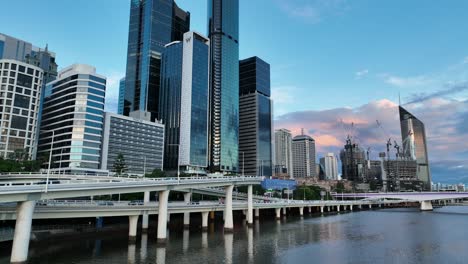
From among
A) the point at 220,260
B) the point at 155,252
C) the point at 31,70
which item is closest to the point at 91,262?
the point at 155,252

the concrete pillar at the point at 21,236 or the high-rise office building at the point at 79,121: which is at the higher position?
the high-rise office building at the point at 79,121

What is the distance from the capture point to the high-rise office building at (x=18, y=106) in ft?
576

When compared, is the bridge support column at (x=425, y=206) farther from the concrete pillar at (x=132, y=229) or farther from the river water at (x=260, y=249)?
the concrete pillar at (x=132, y=229)

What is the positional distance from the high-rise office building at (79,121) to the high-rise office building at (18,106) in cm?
1669

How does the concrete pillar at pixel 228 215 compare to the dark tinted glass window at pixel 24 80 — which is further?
the dark tinted glass window at pixel 24 80

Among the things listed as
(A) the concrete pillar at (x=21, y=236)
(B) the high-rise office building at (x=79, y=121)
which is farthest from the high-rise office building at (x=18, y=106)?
(A) the concrete pillar at (x=21, y=236)

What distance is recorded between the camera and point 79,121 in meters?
168

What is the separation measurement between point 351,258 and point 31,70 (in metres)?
198

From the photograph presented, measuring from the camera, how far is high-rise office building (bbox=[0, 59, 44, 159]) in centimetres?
17562

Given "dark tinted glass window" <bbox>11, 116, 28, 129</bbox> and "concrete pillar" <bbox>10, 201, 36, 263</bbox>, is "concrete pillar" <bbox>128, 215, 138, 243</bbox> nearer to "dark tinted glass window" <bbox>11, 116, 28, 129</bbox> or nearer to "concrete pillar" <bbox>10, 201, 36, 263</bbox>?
"concrete pillar" <bbox>10, 201, 36, 263</bbox>

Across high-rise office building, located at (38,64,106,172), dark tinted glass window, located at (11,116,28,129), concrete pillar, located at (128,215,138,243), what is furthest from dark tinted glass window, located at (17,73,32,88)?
concrete pillar, located at (128,215,138,243)

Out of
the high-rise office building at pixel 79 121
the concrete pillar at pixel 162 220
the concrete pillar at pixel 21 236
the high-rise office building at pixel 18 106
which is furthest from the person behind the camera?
the high-rise office building at pixel 18 106

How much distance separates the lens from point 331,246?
Result: 61.9 metres

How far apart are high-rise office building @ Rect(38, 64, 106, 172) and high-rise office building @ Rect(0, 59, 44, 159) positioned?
16693mm
